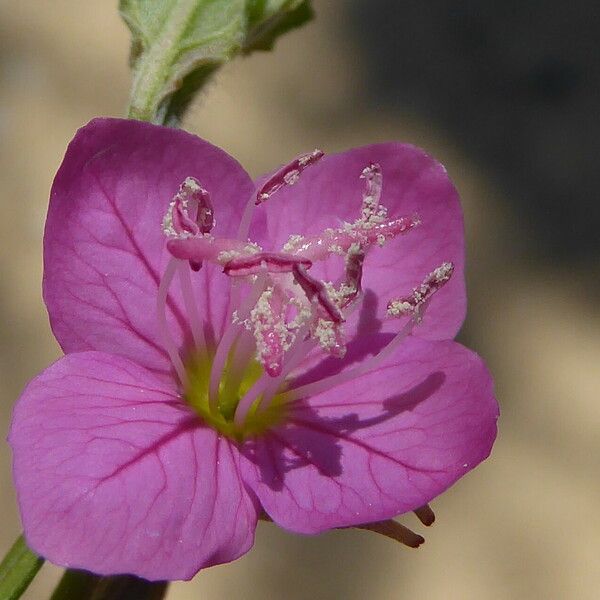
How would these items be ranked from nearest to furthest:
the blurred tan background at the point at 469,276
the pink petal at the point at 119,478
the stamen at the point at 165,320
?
the pink petal at the point at 119,478, the stamen at the point at 165,320, the blurred tan background at the point at 469,276

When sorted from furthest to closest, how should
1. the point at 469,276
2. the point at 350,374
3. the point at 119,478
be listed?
the point at 469,276 < the point at 350,374 < the point at 119,478

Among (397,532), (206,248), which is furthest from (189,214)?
(397,532)

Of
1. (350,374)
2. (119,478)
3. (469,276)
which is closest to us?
(119,478)

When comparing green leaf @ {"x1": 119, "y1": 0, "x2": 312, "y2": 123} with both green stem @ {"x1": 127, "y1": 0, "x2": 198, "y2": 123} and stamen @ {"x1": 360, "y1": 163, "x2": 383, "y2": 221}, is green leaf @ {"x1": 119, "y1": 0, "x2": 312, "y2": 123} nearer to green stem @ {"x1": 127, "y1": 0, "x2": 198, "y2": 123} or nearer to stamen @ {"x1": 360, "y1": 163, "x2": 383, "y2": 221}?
green stem @ {"x1": 127, "y1": 0, "x2": 198, "y2": 123}

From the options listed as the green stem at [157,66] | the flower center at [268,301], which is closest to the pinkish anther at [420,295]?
the flower center at [268,301]

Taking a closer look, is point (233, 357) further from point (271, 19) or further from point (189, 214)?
point (271, 19)

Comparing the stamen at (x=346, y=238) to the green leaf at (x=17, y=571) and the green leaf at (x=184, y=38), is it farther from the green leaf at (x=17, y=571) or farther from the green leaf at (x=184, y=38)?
the green leaf at (x=17, y=571)

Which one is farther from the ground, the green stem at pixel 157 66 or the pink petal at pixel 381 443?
the green stem at pixel 157 66

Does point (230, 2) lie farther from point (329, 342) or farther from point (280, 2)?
point (329, 342)
